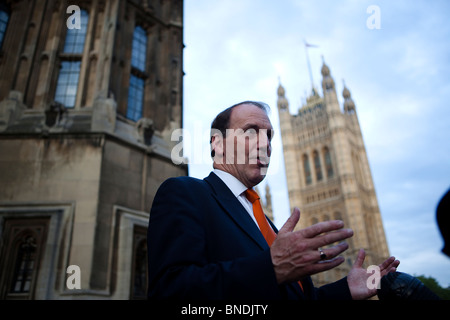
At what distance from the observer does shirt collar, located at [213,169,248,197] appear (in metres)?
1.73

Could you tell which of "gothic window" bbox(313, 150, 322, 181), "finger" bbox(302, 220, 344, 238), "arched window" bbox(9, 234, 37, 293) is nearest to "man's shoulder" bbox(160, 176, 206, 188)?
"finger" bbox(302, 220, 344, 238)

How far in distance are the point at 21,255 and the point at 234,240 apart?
5.46 m

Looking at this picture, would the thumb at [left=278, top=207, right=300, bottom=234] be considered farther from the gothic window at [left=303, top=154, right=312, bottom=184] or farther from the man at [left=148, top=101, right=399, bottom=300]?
the gothic window at [left=303, top=154, right=312, bottom=184]

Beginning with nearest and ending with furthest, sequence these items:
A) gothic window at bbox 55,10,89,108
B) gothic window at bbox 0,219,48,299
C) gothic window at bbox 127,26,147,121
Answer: gothic window at bbox 0,219,48,299, gothic window at bbox 55,10,89,108, gothic window at bbox 127,26,147,121

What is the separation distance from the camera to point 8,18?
306 inches

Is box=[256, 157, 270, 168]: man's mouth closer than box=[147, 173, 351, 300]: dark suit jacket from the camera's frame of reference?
No

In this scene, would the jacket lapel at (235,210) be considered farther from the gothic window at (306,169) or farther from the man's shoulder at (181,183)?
the gothic window at (306,169)

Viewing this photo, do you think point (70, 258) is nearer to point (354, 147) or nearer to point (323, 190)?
point (323, 190)

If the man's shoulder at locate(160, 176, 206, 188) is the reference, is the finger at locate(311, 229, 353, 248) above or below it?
below

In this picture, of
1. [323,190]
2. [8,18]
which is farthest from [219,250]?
[323,190]

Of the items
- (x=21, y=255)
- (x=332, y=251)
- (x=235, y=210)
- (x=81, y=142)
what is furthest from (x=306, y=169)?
(x=332, y=251)

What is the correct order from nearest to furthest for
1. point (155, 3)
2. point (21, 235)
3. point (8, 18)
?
point (21, 235) → point (8, 18) → point (155, 3)

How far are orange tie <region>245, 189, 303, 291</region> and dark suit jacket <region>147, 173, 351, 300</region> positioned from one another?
5.2 inches

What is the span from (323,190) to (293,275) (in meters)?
64.6
